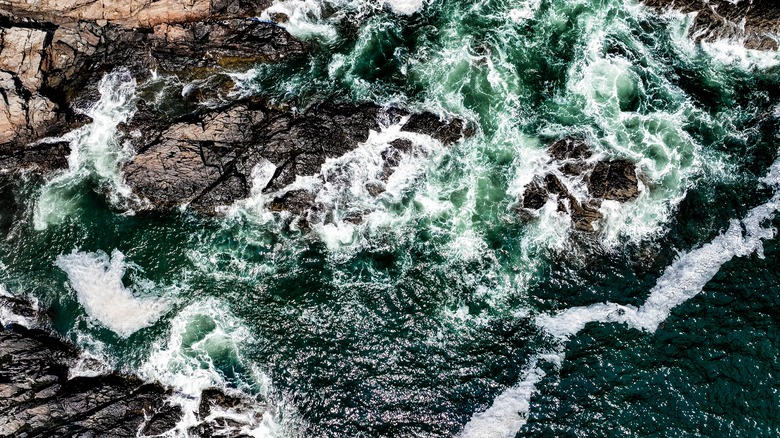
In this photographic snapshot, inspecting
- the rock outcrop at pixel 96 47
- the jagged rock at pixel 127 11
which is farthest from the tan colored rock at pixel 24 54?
the jagged rock at pixel 127 11

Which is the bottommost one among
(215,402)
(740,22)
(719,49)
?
(215,402)

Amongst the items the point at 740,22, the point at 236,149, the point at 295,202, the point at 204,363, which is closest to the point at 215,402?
the point at 204,363

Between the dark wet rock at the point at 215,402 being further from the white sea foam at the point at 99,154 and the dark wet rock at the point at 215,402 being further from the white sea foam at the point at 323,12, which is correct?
the white sea foam at the point at 323,12

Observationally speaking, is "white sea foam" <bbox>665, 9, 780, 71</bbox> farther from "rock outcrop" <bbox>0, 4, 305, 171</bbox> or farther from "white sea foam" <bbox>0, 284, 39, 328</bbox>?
"white sea foam" <bbox>0, 284, 39, 328</bbox>

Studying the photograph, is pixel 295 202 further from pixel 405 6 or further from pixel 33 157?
pixel 33 157

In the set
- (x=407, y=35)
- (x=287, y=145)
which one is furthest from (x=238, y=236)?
(x=407, y=35)

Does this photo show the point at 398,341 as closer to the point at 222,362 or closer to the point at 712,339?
the point at 222,362
